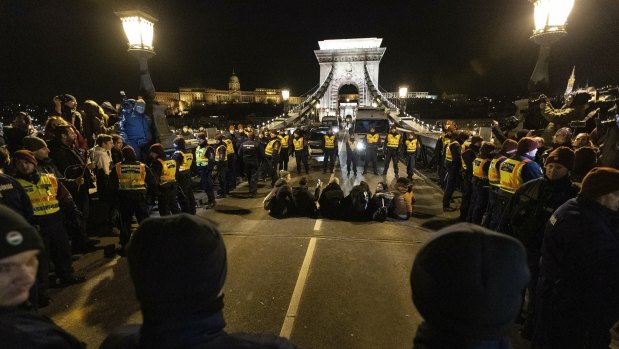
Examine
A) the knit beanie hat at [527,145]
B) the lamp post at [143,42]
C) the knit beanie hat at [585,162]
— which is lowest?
the knit beanie hat at [585,162]

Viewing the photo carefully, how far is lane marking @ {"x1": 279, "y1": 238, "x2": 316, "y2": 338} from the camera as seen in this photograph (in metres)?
3.36

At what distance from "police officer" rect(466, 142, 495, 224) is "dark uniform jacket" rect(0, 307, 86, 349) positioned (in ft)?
21.4

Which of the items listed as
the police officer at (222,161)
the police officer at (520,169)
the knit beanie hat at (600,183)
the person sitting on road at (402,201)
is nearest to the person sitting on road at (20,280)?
the knit beanie hat at (600,183)

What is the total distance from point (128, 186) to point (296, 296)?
11.7 feet

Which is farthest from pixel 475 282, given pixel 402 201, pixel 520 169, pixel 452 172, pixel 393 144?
pixel 393 144

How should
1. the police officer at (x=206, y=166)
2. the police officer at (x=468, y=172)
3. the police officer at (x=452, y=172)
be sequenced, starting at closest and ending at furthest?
the police officer at (x=468, y=172), the police officer at (x=452, y=172), the police officer at (x=206, y=166)

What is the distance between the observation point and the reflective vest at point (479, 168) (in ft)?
19.8

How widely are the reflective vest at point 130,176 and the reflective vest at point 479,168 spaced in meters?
6.47

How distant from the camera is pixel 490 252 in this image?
3.34 feet

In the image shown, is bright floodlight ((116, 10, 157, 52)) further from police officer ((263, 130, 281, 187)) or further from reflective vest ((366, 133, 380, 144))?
reflective vest ((366, 133, 380, 144))

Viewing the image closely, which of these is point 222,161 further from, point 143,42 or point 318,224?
point 318,224

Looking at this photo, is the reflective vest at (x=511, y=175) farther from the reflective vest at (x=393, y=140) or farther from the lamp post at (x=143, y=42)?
the lamp post at (x=143, y=42)

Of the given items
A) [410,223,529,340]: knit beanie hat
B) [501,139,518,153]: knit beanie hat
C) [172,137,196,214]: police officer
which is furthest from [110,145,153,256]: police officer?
[501,139,518,153]: knit beanie hat

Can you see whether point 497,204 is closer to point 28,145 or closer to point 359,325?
point 359,325
